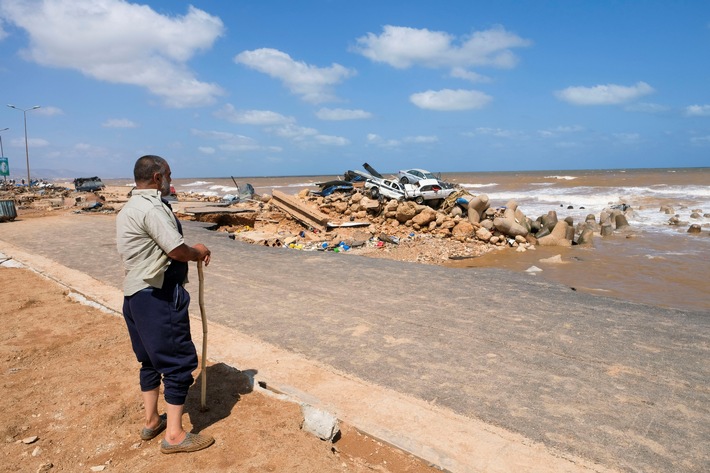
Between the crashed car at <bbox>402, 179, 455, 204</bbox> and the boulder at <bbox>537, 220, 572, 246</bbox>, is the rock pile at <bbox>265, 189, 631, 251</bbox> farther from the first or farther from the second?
the crashed car at <bbox>402, 179, 455, 204</bbox>

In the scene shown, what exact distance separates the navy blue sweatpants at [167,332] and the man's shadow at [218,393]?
1.53 feet

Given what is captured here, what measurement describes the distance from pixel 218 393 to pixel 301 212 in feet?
47.2

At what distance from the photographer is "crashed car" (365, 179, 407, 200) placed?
20219 mm

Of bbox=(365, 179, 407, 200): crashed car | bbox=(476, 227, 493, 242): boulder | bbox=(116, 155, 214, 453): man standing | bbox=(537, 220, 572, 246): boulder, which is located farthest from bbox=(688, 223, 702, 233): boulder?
A: bbox=(116, 155, 214, 453): man standing

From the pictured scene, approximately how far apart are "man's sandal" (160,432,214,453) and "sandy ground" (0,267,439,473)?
0.04 meters

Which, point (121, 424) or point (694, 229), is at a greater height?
point (121, 424)

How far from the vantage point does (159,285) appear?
9.55 feet

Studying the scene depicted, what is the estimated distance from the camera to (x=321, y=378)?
410cm

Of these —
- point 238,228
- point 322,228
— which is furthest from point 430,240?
point 238,228

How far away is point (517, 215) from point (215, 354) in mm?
16322

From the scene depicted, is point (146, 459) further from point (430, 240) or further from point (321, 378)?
point (430, 240)

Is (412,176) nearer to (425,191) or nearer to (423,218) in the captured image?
(425,191)

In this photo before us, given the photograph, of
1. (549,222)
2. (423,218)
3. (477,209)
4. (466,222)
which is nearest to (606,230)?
(549,222)

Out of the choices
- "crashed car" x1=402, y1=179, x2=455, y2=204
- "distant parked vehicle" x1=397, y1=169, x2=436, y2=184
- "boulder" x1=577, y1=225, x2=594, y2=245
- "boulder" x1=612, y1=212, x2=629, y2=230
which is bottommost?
"boulder" x1=577, y1=225, x2=594, y2=245
